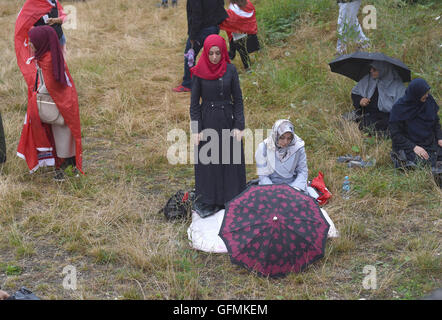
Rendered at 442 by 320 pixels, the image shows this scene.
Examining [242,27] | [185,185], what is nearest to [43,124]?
[185,185]

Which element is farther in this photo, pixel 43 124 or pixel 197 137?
pixel 43 124

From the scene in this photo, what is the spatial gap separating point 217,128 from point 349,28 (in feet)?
11.7

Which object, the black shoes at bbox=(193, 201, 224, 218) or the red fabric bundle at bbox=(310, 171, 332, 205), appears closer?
the black shoes at bbox=(193, 201, 224, 218)

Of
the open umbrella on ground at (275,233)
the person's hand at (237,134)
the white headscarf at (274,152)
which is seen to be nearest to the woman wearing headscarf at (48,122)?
the person's hand at (237,134)

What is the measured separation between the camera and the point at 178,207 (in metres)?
4.67

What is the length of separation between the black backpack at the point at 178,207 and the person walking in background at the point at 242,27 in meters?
3.82

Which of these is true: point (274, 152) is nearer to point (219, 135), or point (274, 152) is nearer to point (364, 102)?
point (219, 135)

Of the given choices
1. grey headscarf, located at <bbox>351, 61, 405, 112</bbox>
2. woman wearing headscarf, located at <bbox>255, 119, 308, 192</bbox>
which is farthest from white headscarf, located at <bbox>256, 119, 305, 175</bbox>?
grey headscarf, located at <bbox>351, 61, 405, 112</bbox>

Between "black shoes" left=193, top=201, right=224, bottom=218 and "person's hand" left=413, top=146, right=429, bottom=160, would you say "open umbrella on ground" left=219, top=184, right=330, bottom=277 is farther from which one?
"person's hand" left=413, top=146, right=429, bottom=160

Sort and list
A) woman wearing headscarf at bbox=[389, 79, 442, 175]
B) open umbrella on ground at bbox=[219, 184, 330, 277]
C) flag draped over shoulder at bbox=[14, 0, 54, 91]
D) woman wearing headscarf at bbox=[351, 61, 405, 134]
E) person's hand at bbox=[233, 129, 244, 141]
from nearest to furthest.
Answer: open umbrella on ground at bbox=[219, 184, 330, 277] < person's hand at bbox=[233, 129, 244, 141] < woman wearing headscarf at bbox=[389, 79, 442, 175] < flag draped over shoulder at bbox=[14, 0, 54, 91] < woman wearing headscarf at bbox=[351, 61, 405, 134]

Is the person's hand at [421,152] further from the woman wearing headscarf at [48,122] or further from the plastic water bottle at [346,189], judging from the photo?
the woman wearing headscarf at [48,122]

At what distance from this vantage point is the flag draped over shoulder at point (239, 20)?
25.5ft

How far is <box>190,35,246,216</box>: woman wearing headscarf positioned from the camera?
435cm

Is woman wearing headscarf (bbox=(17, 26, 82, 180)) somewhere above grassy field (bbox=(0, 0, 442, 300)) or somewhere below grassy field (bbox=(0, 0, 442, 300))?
above
